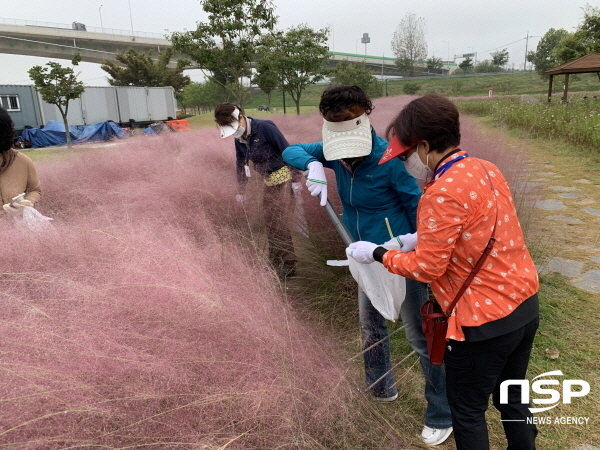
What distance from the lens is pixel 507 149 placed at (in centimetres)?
458

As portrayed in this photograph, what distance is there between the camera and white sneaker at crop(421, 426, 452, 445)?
196 centimetres

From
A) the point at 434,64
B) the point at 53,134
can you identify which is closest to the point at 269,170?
the point at 53,134

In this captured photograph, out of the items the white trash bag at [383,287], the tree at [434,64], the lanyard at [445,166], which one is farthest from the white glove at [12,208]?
the tree at [434,64]

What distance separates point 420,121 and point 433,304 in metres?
0.65

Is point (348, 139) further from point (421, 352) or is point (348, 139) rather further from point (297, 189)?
point (297, 189)

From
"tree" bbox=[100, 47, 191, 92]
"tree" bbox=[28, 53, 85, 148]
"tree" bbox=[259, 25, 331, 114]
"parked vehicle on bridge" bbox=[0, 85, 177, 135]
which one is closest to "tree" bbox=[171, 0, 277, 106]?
"tree" bbox=[259, 25, 331, 114]

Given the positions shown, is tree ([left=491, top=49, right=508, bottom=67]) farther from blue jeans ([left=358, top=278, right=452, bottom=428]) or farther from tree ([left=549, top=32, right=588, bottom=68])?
blue jeans ([left=358, top=278, right=452, bottom=428])

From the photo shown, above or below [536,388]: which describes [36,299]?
above

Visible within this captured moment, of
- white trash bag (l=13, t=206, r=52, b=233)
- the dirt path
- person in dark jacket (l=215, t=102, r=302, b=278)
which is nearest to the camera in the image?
white trash bag (l=13, t=206, r=52, b=233)

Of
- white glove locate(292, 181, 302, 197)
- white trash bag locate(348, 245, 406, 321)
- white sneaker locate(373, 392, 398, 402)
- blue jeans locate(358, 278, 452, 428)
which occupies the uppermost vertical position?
white glove locate(292, 181, 302, 197)

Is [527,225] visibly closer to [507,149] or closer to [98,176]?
[507,149]

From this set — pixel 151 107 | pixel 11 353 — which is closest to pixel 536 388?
pixel 11 353

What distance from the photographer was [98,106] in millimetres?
26562

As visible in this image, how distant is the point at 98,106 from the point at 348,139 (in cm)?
2816
